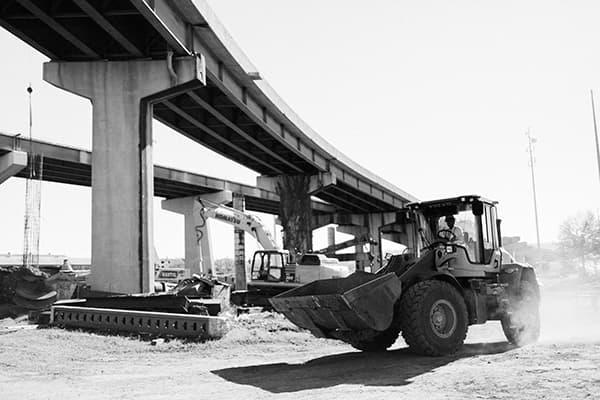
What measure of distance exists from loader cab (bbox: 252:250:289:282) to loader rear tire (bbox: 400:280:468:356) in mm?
16438

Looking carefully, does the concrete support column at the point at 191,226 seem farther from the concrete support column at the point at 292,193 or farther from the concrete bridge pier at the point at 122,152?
the concrete bridge pier at the point at 122,152

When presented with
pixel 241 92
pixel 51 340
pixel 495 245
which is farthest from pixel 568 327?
pixel 241 92

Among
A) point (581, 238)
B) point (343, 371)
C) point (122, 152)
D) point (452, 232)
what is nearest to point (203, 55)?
point (122, 152)

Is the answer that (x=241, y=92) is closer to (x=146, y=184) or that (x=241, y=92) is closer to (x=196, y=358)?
(x=146, y=184)

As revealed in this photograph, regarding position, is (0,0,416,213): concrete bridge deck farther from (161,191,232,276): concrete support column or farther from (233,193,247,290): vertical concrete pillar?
(161,191,232,276): concrete support column

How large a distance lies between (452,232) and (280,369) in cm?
435

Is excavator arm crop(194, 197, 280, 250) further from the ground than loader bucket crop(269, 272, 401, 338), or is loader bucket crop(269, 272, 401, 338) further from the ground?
excavator arm crop(194, 197, 280, 250)

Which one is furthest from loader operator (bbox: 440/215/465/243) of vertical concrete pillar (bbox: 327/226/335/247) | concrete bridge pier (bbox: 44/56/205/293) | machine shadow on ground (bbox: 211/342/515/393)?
vertical concrete pillar (bbox: 327/226/335/247)

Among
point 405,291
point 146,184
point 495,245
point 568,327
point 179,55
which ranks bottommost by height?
point 568,327

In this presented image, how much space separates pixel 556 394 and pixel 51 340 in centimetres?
1059

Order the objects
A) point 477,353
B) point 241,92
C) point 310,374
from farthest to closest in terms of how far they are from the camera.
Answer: point 241,92
point 477,353
point 310,374

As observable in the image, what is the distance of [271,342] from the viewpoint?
14469 millimetres

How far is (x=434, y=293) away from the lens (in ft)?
35.1

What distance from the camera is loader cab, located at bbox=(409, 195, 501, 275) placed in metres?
12.1
